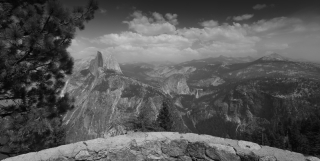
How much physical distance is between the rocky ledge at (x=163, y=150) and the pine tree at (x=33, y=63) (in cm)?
273

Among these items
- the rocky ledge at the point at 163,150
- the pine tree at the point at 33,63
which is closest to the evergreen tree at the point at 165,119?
the pine tree at the point at 33,63

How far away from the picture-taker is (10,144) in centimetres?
729

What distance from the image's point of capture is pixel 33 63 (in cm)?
674

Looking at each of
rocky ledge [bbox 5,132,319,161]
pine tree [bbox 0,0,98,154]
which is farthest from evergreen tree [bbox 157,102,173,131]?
rocky ledge [bbox 5,132,319,161]

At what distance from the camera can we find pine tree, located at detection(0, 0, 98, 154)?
19.2 ft

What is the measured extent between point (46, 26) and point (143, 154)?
617 centimetres

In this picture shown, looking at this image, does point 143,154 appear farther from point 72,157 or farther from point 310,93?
point 310,93

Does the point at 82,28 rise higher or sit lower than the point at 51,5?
lower

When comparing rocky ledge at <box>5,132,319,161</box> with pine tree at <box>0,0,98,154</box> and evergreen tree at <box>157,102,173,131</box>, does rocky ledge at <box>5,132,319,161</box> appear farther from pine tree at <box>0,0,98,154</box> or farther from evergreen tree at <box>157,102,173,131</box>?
evergreen tree at <box>157,102,173,131</box>

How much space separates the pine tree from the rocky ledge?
2.73 metres

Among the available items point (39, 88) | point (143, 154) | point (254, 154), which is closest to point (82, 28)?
point (39, 88)

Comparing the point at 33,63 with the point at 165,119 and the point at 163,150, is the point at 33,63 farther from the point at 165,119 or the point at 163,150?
the point at 165,119

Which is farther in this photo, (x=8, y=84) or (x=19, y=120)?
(x=19, y=120)

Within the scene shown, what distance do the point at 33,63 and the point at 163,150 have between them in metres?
6.32
